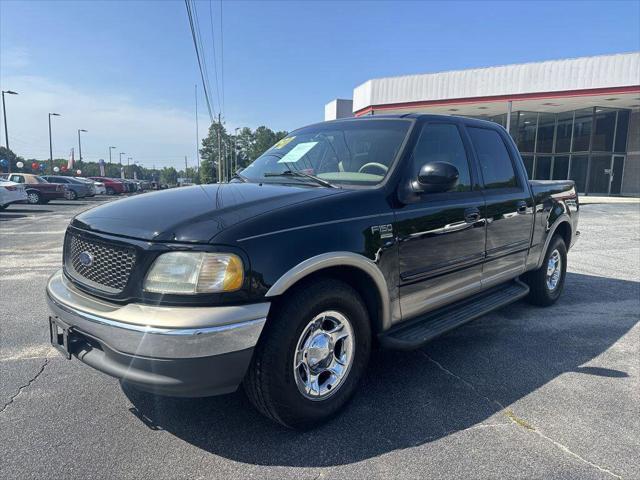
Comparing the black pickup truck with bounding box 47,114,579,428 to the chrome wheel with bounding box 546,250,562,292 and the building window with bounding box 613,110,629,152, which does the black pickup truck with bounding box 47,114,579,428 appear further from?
the building window with bounding box 613,110,629,152

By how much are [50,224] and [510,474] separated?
47.8ft

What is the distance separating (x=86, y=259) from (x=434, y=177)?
220 centimetres

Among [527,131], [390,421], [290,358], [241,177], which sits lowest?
[390,421]

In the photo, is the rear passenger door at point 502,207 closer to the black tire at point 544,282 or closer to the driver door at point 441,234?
the driver door at point 441,234

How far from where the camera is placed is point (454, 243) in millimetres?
3461

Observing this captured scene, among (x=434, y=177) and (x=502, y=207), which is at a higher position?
(x=434, y=177)

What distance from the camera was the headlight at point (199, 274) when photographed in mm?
2219

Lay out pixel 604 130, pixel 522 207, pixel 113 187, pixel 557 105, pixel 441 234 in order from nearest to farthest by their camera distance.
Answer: pixel 441 234
pixel 522 207
pixel 557 105
pixel 604 130
pixel 113 187

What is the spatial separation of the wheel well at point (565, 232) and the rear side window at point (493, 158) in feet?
4.34

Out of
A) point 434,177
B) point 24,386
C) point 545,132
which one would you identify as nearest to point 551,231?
point 434,177

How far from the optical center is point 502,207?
4.07m

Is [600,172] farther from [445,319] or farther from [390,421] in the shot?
[390,421]

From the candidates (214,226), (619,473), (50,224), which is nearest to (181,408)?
(214,226)

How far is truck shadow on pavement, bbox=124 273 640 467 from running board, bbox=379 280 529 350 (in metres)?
0.39
